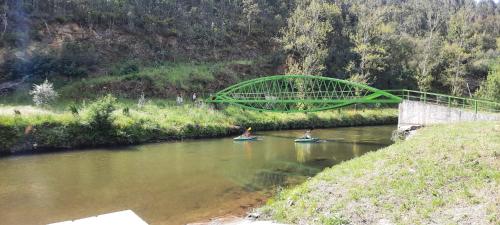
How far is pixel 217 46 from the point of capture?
204 feet

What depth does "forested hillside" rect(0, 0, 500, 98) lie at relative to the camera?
45594 millimetres

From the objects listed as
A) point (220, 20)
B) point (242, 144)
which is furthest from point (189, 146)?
point (220, 20)

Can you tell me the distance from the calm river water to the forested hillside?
19.5 metres

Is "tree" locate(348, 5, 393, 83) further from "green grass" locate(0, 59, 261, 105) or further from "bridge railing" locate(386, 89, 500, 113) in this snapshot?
"bridge railing" locate(386, 89, 500, 113)

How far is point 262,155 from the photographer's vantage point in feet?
89.7

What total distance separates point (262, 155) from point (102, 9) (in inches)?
1577

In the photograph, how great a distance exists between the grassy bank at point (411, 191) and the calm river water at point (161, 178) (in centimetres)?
295

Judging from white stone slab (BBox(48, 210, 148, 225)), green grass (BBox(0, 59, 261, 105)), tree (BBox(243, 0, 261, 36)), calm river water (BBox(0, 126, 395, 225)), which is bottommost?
calm river water (BBox(0, 126, 395, 225))

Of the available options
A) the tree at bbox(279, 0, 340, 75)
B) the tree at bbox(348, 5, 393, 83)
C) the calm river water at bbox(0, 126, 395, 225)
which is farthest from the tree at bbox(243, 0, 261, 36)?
the calm river water at bbox(0, 126, 395, 225)

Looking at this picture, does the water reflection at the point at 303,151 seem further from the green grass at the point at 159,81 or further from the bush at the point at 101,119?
the green grass at the point at 159,81

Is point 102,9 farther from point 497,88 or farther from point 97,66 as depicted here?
point 497,88

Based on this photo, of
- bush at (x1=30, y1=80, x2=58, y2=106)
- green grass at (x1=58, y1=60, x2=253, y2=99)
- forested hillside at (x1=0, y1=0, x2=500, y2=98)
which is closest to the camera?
bush at (x1=30, y1=80, x2=58, y2=106)

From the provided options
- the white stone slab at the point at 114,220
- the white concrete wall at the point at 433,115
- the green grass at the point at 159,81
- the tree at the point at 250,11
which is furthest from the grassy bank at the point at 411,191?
the tree at the point at 250,11

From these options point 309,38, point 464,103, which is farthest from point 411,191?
point 309,38
